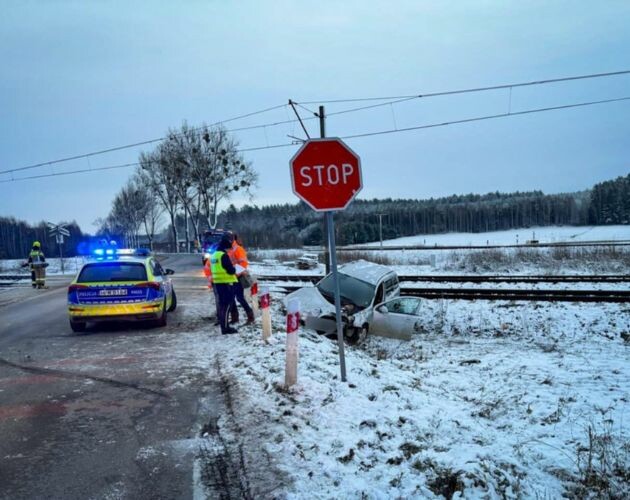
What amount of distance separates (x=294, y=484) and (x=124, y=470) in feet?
4.56

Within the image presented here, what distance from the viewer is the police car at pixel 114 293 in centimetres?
909

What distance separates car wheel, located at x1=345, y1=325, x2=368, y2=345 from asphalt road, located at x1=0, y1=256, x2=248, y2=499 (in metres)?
3.36

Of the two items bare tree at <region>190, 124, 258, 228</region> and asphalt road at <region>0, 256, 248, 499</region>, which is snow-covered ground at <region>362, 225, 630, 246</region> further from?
asphalt road at <region>0, 256, 248, 499</region>

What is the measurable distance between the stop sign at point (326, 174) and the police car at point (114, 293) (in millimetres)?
5205

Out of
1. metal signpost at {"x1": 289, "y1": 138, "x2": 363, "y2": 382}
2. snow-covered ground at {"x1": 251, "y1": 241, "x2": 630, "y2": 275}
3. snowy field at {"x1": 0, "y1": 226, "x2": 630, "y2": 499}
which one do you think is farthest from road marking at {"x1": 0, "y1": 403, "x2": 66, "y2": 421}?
snow-covered ground at {"x1": 251, "y1": 241, "x2": 630, "y2": 275}

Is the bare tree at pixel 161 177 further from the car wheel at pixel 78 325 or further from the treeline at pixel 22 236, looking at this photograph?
the treeline at pixel 22 236

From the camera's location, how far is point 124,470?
3.73 meters

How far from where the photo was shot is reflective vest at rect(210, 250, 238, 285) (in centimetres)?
891

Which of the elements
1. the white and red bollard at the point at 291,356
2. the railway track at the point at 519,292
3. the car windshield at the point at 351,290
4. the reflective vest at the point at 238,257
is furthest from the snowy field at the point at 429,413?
the railway track at the point at 519,292

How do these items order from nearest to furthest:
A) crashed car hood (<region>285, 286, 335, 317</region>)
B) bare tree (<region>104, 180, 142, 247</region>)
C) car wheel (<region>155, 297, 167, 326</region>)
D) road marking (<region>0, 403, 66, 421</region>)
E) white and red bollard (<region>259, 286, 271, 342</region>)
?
road marking (<region>0, 403, 66, 421</region>), white and red bollard (<region>259, 286, 271, 342</region>), crashed car hood (<region>285, 286, 335, 317</region>), car wheel (<region>155, 297, 167, 326</region>), bare tree (<region>104, 180, 142, 247</region>)

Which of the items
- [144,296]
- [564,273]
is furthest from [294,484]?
[564,273]

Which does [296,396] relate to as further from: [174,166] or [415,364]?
[174,166]

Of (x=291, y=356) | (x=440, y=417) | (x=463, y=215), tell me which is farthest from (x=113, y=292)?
(x=463, y=215)

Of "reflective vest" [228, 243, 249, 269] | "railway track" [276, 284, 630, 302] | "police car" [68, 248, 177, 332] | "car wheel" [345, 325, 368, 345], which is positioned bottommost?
"railway track" [276, 284, 630, 302]
